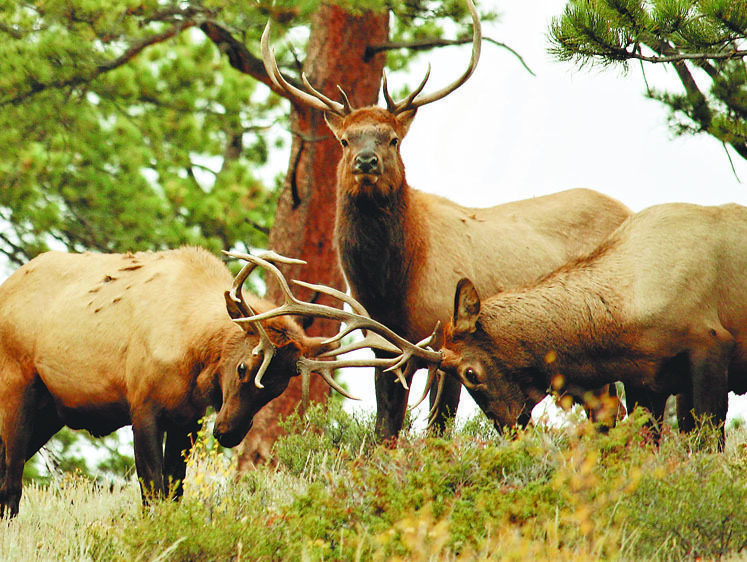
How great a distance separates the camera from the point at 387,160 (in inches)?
293

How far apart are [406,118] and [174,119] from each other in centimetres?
789

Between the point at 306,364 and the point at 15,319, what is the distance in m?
2.52

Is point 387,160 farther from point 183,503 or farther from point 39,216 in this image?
point 39,216

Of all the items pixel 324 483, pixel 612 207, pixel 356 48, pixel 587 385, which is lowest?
pixel 324 483

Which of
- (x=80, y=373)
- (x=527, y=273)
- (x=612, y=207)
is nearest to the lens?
(x=80, y=373)

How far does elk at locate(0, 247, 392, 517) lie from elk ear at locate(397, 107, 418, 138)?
163 cm

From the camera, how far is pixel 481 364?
6.86 m

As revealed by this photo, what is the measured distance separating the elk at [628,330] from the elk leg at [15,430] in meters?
3.03

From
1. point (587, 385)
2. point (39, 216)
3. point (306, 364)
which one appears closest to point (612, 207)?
point (587, 385)

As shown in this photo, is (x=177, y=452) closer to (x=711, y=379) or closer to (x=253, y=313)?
(x=253, y=313)

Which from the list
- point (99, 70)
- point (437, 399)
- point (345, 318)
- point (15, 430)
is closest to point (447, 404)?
point (437, 399)

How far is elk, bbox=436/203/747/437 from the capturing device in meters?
6.73

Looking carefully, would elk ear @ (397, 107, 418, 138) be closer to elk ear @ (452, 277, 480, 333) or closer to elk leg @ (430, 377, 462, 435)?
elk ear @ (452, 277, 480, 333)

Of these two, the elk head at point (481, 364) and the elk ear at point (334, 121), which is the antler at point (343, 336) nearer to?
the elk head at point (481, 364)
